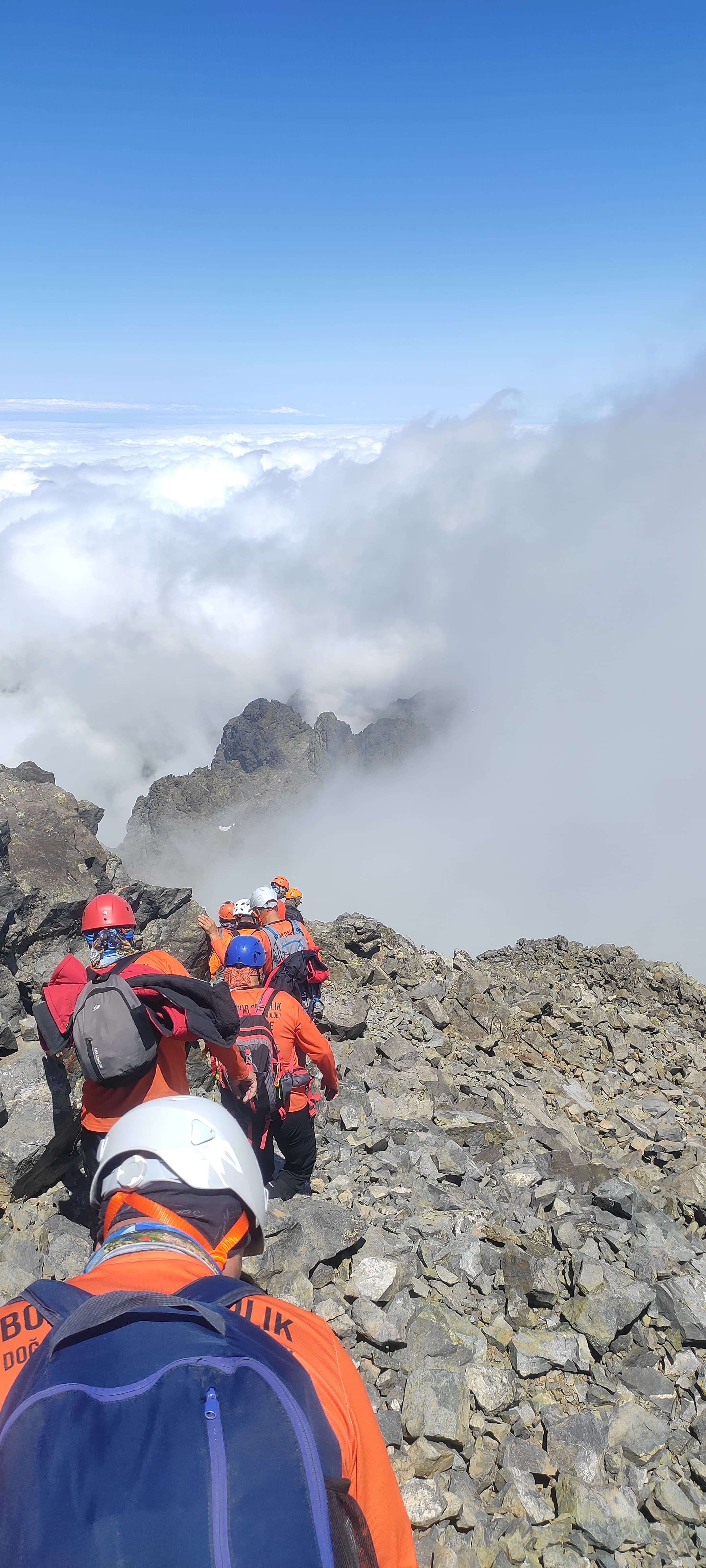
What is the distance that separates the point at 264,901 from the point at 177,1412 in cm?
994

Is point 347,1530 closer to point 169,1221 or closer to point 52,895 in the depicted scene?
point 169,1221

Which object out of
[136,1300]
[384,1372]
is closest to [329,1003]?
[384,1372]

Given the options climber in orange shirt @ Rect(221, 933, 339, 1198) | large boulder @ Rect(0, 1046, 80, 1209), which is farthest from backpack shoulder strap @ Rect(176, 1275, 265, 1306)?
large boulder @ Rect(0, 1046, 80, 1209)

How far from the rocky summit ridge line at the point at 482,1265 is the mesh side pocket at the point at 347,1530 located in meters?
4.16

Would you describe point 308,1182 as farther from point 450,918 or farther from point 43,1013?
point 450,918

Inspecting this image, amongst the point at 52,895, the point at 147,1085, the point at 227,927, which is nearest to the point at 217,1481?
the point at 147,1085

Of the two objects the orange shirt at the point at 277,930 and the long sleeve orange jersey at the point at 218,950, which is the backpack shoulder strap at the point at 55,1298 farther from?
the long sleeve orange jersey at the point at 218,950

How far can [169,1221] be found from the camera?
9.93 ft

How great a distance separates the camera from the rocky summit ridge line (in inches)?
209

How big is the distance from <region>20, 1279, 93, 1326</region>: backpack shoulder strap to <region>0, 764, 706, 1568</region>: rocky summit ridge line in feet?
13.9

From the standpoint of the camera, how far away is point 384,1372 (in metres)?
6.04

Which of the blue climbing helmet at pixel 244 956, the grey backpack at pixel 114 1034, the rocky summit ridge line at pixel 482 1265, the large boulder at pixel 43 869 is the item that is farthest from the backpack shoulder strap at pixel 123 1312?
the large boulder at pixel 43 869

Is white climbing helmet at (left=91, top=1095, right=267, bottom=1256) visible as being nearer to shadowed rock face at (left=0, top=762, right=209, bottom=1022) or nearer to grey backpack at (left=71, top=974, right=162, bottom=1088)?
grey backpack at (left=71, top=974, right=162, bottom=1088)

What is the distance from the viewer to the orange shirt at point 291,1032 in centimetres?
786
